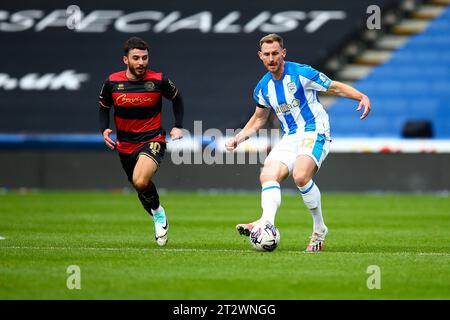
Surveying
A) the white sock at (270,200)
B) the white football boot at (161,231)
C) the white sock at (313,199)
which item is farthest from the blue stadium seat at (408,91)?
the white sock at (270,200)

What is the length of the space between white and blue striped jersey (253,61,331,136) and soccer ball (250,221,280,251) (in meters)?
1.15

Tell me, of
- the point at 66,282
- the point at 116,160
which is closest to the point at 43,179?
the point at 116,160

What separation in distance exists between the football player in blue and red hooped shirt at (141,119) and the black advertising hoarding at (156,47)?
13.6m

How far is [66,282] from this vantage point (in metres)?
7.62

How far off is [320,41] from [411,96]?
269 centimetres

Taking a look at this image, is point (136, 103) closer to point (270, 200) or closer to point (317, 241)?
point (270, 200)

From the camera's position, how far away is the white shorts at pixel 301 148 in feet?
32.6

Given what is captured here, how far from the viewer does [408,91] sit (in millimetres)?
25609

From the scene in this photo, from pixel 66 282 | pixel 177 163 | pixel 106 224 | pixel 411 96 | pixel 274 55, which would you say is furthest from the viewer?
pixel 411 96

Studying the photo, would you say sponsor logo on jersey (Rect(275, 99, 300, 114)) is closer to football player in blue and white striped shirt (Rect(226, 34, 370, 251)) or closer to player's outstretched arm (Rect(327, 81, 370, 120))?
football player in blue and white striped shirt (Rect(226, 34, 370, 251))

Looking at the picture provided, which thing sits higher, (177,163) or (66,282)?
(177,163)

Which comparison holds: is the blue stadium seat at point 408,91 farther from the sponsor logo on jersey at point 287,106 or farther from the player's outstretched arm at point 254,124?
the sponsor logo on jersey at point 287,106

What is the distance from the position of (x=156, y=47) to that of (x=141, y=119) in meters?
15.8
